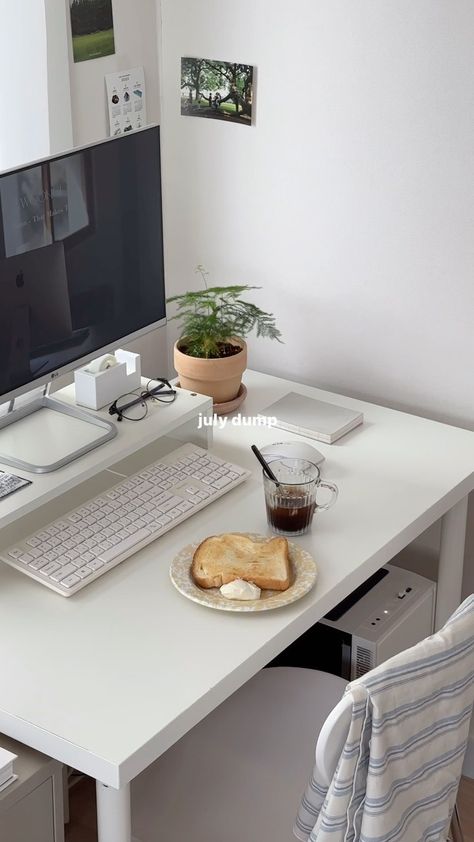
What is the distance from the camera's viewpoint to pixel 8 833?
140cm

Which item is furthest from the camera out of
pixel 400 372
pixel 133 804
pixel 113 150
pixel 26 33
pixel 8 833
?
pixel 400 372

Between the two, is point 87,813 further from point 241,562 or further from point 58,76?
point 58,76

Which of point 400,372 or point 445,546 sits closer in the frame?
point 445,546

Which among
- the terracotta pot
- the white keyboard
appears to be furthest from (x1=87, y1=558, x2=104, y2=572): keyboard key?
the terracotta pot

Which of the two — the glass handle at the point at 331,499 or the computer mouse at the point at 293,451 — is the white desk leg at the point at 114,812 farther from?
the computer mouse at the point at 293,451

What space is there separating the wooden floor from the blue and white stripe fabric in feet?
2.44

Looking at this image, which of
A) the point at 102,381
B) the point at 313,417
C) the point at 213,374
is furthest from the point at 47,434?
the point at 313,417

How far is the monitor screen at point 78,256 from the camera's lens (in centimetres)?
168

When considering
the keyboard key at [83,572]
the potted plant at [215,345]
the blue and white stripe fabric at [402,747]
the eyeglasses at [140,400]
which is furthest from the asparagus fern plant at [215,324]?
the blue and white stripe fabric at [402,747]

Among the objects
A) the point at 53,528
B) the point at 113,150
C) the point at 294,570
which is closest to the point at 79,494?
the point at 53,528

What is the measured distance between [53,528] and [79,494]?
6.1 inches

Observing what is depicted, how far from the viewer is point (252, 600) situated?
158cm

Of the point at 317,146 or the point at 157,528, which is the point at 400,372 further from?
the point at 157,528

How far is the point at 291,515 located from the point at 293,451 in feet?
0.84
